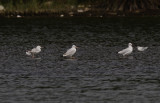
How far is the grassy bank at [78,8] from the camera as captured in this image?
57.3 metres

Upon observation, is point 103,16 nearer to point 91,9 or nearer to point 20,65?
point 91,9

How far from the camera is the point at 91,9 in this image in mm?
58969

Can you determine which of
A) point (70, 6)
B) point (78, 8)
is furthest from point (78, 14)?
point (70, 6)

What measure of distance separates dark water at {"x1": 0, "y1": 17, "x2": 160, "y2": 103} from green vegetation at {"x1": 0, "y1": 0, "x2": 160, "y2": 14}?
4.47m

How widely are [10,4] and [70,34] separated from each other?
1306cm

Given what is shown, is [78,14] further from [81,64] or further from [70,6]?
[81,64]

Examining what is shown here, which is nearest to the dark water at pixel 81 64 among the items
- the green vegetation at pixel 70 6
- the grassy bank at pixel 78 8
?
the grassy bank at pixel 78 8

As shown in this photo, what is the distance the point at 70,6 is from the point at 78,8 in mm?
821

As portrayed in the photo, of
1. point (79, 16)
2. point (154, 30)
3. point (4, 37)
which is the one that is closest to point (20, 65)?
point (4, 37)

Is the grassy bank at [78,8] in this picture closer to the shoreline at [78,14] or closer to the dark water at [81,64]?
the shoreline at [78,14]

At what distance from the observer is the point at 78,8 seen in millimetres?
58688

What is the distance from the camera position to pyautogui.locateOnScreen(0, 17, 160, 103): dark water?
23922 millimetres

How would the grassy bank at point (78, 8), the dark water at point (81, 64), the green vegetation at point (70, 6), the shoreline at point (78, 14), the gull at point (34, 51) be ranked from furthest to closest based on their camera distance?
the green vegetation at point (70, 6)
the grassy bank at point (78, 8)
the shoreline at point (78, 14)
the gull at point (34, 51)
the dark water at point (81, 64)

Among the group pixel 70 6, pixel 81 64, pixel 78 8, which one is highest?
pixel 81 64
